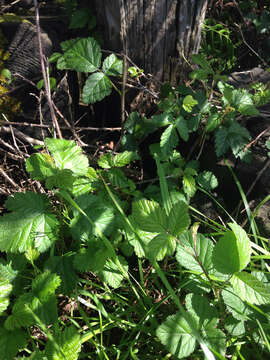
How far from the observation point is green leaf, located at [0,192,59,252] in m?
1.15

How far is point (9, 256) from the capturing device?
50.7 inches

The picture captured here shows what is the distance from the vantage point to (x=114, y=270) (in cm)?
127

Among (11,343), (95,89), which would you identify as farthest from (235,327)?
(95,89)

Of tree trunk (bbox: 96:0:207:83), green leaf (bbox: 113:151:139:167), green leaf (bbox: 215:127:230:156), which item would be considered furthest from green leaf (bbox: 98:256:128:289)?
tree trunk (bbox: 96:0:207:83)

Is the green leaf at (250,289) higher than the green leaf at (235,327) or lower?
higher

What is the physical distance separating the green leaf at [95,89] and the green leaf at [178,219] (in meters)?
0.90

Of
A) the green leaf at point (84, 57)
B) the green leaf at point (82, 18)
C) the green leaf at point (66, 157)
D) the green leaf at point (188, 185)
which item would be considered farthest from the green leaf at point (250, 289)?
the green leaf at point (82, 18)

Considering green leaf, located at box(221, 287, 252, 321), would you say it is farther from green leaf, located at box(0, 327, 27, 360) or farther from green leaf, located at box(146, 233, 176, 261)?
green leaf, located at box(0, 327, 27, 360)

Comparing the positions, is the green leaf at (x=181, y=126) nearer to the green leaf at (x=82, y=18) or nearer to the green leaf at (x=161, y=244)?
the green leaf at (x=161, y=244)

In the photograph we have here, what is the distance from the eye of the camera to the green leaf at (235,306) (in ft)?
3.57

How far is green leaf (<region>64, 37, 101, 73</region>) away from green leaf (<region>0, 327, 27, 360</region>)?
1278mm

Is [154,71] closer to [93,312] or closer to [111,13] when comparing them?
[111,13]

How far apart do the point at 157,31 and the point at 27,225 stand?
133 centimetres

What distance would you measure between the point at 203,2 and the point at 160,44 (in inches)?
13.3
